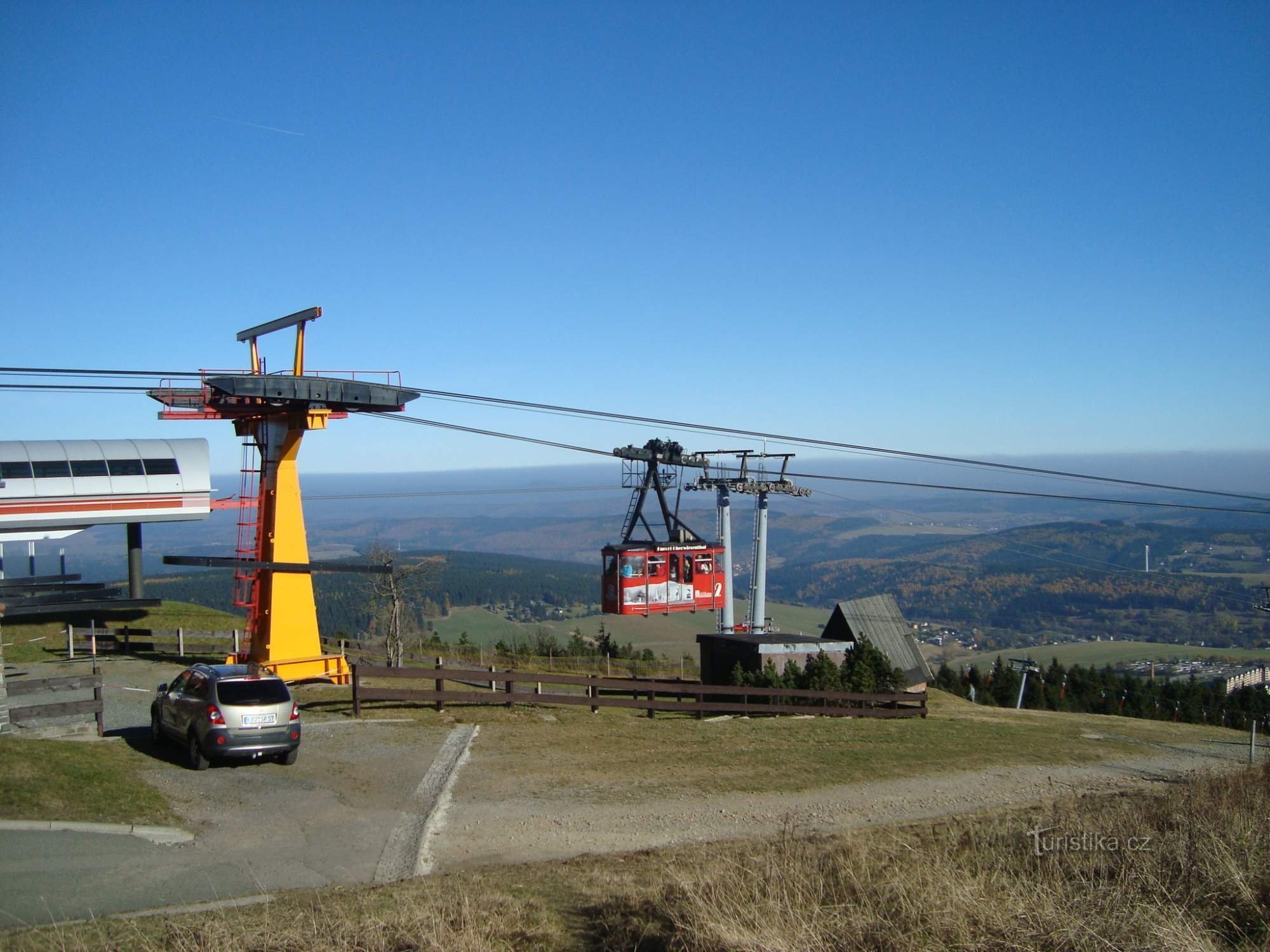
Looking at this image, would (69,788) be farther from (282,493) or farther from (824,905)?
(282,493)

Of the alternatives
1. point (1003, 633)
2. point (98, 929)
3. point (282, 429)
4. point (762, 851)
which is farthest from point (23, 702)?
point (1003, 633)

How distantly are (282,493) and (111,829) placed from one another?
1236cm

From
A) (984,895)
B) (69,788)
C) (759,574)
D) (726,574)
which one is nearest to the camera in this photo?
(984,895)

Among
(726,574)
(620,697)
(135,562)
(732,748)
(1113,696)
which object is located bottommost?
(1113,696)

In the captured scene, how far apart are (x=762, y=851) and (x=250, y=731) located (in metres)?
7.80

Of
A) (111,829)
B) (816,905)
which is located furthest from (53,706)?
(816,905)

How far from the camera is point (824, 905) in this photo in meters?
7.16

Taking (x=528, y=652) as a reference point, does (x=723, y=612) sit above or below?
above

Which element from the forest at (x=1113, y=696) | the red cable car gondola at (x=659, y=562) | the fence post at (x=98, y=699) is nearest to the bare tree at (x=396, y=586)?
the red cable car gondola at (x=659, y=562)

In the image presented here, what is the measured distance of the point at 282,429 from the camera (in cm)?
2191

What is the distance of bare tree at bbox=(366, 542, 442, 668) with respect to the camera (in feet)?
108

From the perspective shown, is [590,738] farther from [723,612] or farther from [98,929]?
[723,612]

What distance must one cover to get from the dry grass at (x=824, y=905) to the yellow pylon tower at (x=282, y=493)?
1365 cm

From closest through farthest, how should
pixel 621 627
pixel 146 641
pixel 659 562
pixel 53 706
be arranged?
1. pixel 53 706
2. pixel 146 641
3. pixel 659 562
4. pixel 621 627
